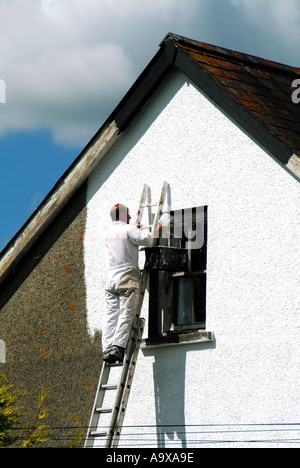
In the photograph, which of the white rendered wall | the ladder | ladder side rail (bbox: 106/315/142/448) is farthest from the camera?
the ladder

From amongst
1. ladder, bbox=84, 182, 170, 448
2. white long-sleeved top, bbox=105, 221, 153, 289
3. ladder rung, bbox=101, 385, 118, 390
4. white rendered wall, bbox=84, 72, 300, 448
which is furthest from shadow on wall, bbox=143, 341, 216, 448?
white long-sleeved top, bbox=105, 221, 153, 289

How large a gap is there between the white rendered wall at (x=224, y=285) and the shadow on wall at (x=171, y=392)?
13 mm

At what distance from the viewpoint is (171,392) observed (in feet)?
35.1

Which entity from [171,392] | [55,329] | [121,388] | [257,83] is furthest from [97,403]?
[257,83]

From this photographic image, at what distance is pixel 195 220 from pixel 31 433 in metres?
3.48

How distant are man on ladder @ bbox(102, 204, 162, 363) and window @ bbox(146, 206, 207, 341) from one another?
→ 23 cm

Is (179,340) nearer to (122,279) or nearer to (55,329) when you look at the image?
(122,279)

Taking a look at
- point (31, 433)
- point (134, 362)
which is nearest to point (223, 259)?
point (134, 362)

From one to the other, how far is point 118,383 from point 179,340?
867mm

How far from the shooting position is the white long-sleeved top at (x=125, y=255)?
10.8m

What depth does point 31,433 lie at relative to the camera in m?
11.9

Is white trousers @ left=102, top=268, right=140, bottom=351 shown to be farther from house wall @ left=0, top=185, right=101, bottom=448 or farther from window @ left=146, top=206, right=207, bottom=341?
house wall @ left=0, top=185, right=101, bottom=448

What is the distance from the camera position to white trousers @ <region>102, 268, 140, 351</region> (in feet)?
34.8
